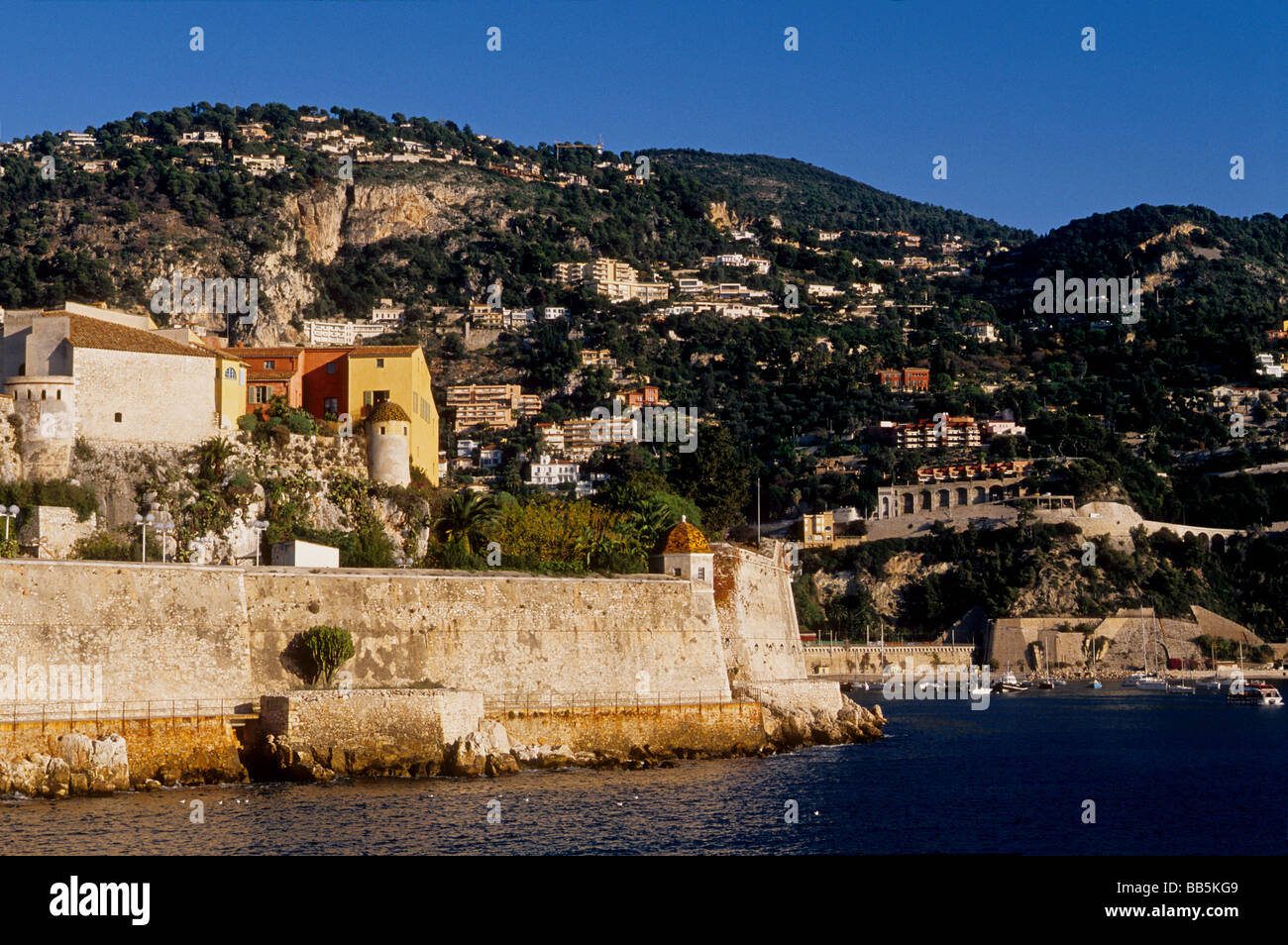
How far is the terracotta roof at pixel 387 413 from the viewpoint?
50.2 meters

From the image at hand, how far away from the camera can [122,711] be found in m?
31.9

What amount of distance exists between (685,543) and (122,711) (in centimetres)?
1736

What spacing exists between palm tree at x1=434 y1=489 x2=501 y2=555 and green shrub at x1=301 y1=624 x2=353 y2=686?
13059 millimetres

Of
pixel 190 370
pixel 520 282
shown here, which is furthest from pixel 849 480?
pixel 190 370

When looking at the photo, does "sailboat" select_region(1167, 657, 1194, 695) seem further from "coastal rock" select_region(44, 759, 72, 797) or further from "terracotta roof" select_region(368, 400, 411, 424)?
"coastal rock" select_region(44, 759, 72, 797)

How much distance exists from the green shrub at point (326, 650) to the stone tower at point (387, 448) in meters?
14.3

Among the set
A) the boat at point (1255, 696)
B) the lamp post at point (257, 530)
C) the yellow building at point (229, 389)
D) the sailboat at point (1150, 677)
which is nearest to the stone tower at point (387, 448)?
the yellow building at point (229, 389)

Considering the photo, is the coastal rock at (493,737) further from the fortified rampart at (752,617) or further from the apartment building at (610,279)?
the apartment building at (610,279)

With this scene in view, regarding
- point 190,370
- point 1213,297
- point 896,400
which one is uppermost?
point 1213,297

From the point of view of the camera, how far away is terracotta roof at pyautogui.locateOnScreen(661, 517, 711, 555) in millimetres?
43156

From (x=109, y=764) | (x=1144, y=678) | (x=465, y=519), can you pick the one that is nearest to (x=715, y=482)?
(x=465, y=519)

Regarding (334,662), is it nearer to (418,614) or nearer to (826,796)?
(418,614)
